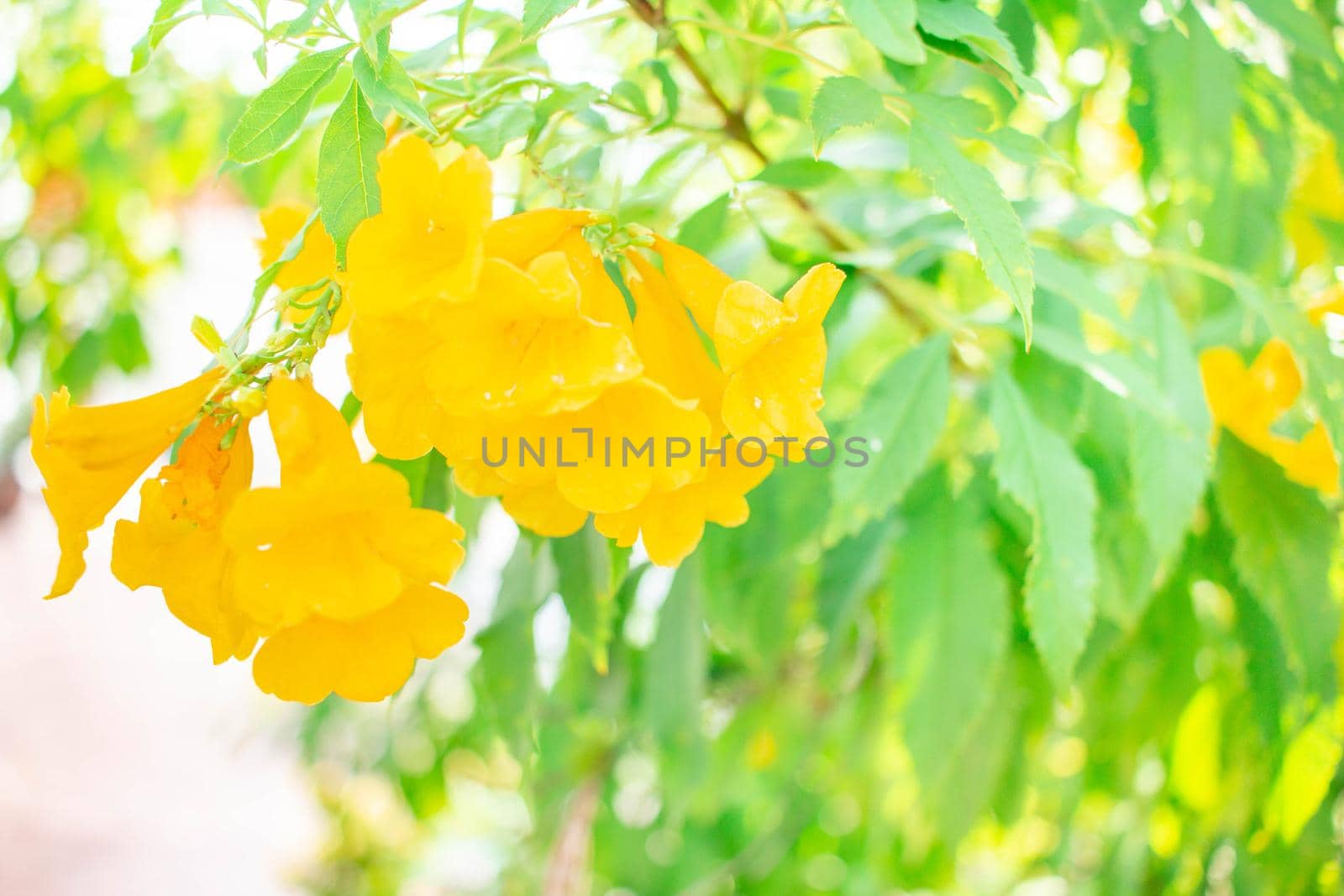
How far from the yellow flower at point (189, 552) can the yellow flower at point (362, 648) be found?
0.9 inches

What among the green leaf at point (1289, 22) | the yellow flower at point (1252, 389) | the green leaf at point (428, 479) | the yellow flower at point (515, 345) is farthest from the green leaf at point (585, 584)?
the green leaf at point (1289, 22)

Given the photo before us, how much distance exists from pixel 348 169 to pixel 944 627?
0.75 m

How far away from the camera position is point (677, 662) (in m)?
1.23

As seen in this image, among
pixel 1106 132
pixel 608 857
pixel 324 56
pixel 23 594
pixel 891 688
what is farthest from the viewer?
pixel 23 594

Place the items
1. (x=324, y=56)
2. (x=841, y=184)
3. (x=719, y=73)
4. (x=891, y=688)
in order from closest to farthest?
(x=324, y=56) < (x=719, y=73) < (x=841, y=184) < (x=891, y=688)

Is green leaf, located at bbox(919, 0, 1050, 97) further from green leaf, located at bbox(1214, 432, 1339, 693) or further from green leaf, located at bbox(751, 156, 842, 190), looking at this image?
green leaf, located at bbox(1214, 432, 1339, 693)

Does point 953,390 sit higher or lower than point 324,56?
lower

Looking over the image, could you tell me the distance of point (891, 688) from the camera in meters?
1.49

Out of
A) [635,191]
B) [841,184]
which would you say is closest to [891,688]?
[841,184]

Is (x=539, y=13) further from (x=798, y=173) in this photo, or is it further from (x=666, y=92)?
(x=798, y=173)

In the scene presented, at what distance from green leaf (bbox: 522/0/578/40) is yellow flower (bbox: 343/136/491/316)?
8cm

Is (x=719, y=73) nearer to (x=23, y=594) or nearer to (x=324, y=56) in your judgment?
(x=324, y=56)

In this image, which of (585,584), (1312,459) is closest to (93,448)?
(585,584)

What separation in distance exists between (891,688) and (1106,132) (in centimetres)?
100
